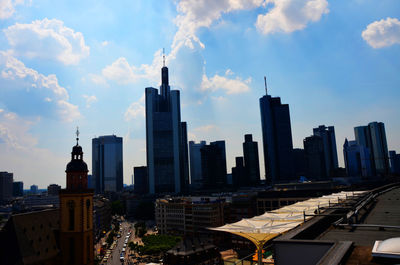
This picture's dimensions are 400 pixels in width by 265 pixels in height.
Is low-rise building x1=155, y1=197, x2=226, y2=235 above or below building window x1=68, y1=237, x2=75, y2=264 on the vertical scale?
below

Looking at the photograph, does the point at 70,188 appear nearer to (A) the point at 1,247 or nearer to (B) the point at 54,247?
(B) the point at 54,247

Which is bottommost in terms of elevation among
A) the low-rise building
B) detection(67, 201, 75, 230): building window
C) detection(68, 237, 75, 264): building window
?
the low-rise building

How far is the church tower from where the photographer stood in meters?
51.2

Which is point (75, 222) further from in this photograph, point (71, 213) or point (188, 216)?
point (188, 216)

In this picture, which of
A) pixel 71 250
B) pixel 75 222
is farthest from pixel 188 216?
pixel 75 222

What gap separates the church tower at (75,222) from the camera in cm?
5116

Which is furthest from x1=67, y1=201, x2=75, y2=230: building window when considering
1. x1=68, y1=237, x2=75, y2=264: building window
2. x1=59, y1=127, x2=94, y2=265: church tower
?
x1=68, y1=237, x2=75, y2=264: building window

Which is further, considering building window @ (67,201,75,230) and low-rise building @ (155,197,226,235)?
low-rise building @ (155,197,226,235)

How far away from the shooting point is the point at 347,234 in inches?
781

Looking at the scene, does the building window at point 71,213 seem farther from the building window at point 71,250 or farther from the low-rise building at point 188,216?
the low-rise building at point 188,216

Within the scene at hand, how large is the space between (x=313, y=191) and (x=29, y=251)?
101 meters

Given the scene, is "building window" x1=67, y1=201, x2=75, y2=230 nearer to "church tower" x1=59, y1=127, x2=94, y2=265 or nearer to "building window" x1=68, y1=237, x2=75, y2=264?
"church tower" x1=59, y1=127, x2=94, y2=265

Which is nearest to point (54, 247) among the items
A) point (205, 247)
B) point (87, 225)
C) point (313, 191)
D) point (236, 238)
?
point (87, 225)

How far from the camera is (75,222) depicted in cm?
5156
